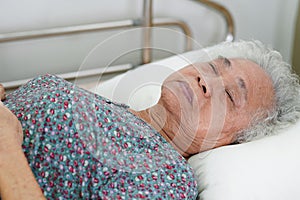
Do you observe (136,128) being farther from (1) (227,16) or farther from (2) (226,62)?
(1) (227,16)

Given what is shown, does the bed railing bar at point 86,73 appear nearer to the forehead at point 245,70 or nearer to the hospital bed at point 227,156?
the hospital bed at point 227,156

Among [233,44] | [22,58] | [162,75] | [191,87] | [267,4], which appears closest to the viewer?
[191,87]

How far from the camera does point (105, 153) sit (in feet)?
5.00

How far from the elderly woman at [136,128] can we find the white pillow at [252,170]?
0.07 m

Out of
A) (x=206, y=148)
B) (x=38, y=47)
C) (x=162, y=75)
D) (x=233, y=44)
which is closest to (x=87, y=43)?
(x=38, y=47)

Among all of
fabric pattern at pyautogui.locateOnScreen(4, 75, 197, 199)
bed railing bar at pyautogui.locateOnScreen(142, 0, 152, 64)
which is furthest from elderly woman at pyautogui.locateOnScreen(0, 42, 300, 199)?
bed railing bar at pyautogui.locateOnScreen(142, 0, 152, 64)

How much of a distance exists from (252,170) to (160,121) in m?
0.35

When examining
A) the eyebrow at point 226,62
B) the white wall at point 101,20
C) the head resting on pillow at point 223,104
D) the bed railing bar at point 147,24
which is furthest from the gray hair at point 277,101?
the bed railing bar at point 147,24

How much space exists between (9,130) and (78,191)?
0.27 m

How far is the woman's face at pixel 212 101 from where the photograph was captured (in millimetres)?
1710

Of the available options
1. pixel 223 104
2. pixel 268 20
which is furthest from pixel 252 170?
pixel 268 20

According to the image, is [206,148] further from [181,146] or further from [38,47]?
[38,47]

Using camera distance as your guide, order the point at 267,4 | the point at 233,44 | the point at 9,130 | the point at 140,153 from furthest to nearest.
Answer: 1. the point at 267,4
2. the point at 233,44
3. the point at 140,153
4. the point at 9,130

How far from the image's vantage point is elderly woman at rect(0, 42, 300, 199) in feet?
4.84
